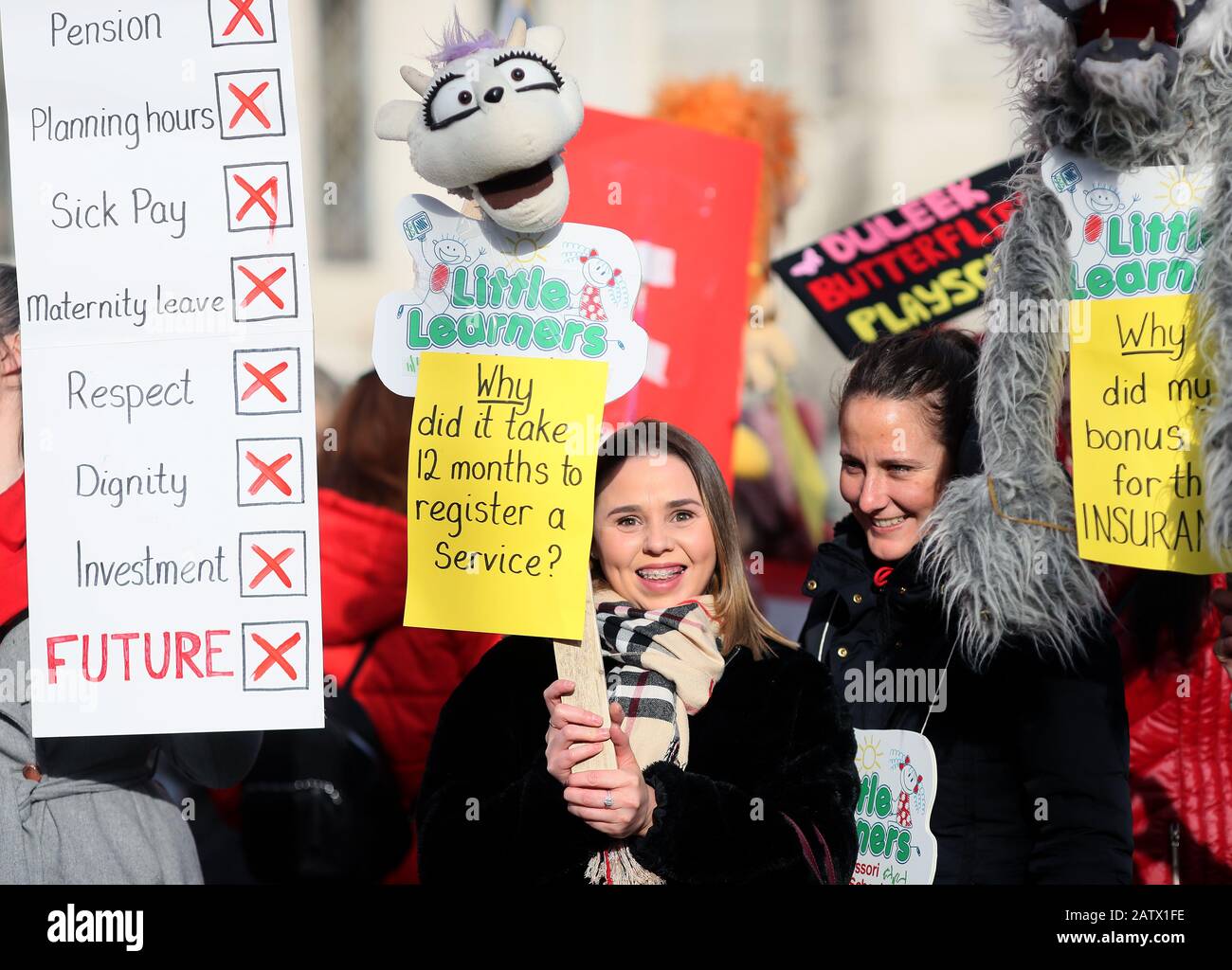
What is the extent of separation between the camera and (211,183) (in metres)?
2.39

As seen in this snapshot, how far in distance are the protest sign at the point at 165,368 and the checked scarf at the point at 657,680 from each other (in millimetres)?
561

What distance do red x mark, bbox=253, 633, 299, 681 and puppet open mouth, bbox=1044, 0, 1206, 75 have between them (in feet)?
5.42

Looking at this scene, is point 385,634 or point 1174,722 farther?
point 385,634

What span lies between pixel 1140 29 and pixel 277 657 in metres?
1.78

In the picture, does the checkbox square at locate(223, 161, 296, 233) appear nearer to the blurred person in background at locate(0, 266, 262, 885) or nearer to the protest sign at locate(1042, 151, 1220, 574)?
the blurred person in background at locate(0, 266, 262, 885)

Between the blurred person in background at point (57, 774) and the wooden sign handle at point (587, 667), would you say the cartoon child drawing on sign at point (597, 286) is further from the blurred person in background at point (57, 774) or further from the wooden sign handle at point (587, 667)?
the blurred person in background at point (57, 774)

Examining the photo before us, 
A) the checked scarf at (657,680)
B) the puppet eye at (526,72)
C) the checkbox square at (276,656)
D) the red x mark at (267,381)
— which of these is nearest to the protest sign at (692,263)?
the puppet eye at (526,72)

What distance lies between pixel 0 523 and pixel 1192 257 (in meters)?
2.15

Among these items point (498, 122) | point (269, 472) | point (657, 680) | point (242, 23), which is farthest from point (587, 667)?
point (242, 23)

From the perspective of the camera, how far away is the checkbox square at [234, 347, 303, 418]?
2.37 meters

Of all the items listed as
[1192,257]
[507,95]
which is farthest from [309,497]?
[1192,257]

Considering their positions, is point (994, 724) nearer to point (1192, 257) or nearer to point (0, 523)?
point (1192, 257)

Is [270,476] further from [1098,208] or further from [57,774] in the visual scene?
[1098,208]

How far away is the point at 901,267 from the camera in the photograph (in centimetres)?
285
